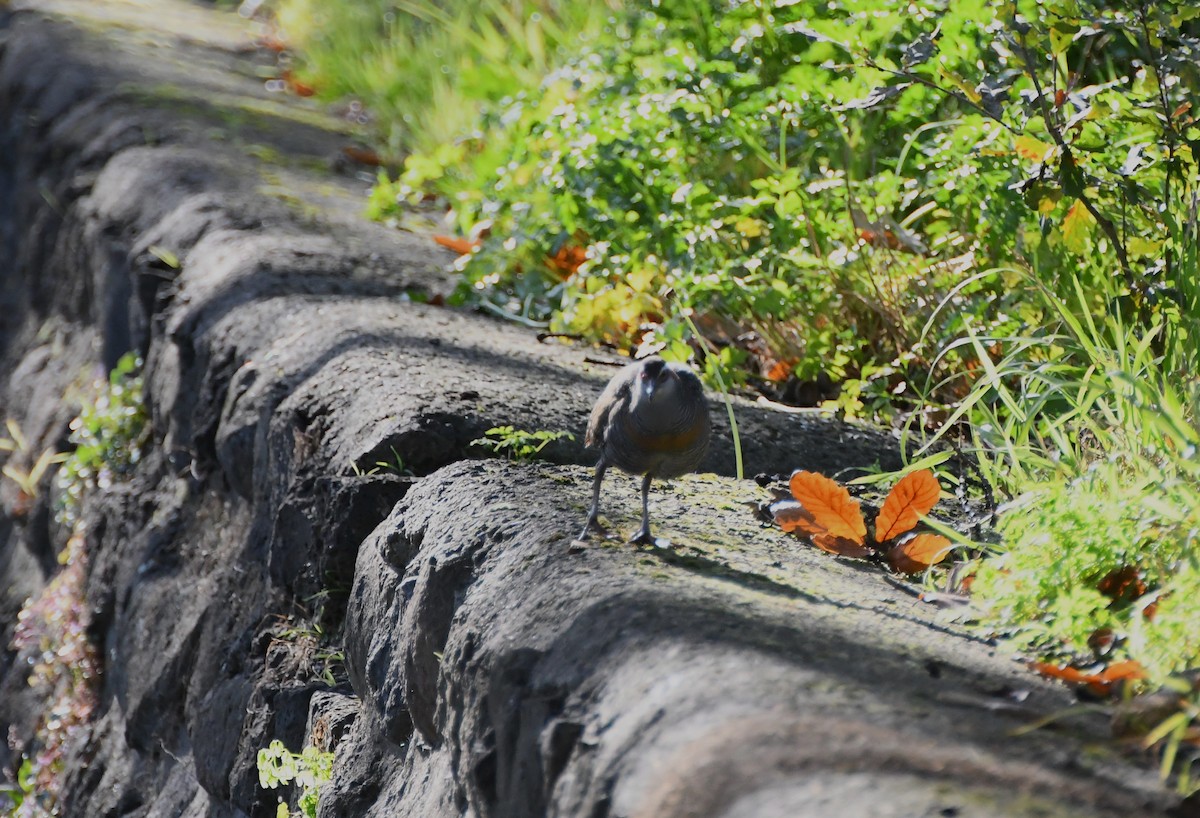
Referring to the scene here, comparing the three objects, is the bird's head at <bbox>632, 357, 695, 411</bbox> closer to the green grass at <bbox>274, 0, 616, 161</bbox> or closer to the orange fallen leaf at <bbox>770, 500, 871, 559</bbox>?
the orange fallen leaf at <bbox>770, 500, 871, 559</bbox>

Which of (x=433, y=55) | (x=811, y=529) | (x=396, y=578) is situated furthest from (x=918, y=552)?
(x=433, y=55)

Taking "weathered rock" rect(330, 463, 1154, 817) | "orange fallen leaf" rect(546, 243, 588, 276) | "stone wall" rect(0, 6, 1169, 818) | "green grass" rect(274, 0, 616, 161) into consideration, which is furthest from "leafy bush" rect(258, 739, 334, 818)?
"green grass" rect(274, 0, 616, 161)

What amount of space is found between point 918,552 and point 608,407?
69cm

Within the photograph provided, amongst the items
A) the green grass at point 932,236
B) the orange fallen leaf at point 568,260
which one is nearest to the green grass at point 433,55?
the green grass at point 932,236

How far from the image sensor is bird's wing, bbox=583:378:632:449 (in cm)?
238

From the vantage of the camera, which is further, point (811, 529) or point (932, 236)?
point (932, 236)

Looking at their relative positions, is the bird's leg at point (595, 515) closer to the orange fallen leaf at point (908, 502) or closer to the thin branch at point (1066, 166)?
the orange fallen leaf at point (908, 502)

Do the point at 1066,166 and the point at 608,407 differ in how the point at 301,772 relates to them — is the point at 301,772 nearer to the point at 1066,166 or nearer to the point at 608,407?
the point at 608,407

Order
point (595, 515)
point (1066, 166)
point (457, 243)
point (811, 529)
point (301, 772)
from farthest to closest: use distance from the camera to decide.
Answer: point (457, 243)
point (301, 772)
point (811, 529)
point (1066, 166)
point (595, 515)

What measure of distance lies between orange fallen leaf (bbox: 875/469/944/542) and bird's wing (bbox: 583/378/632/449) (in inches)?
24.2

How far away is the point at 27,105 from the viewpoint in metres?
7.45

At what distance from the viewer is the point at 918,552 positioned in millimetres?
2566

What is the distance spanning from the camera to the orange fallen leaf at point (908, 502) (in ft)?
8.46

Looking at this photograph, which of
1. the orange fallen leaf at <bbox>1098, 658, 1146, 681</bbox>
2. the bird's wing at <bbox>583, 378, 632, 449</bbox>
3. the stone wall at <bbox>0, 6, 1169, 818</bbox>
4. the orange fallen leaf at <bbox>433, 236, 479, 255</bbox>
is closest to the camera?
the stone wall at <bbox>0, 6, 1169, 818</bbox>
